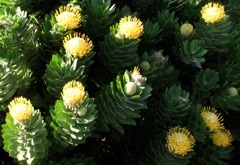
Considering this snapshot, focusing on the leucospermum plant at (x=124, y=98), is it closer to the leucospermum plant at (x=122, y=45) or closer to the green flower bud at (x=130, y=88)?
the green flower bud at (x=130, y=88)

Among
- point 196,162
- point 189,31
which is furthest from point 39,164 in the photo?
point 189,31

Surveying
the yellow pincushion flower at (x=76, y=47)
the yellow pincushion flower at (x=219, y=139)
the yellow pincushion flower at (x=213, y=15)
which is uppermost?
the yellow pincushion flower at (x=213, y=15)

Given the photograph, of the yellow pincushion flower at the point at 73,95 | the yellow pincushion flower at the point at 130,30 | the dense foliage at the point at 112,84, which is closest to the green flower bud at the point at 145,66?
the dense foliage at the point at 112,84

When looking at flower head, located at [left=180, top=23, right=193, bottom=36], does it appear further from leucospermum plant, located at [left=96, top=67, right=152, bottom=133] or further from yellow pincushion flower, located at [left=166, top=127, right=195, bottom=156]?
yellow pincushion flower, located at [left=166, top=127, right=195, bottom=156]

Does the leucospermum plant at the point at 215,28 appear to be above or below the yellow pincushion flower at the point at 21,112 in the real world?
above

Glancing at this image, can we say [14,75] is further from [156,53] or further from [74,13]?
[156,53]

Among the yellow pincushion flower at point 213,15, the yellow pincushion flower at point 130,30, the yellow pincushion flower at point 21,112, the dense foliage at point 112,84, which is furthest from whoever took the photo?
the yellow pincushion flower at point 213,15
